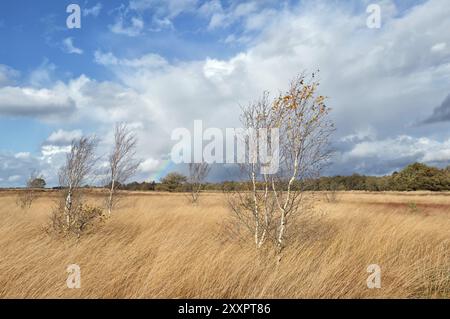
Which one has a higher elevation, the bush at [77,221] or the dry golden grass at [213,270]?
the bush at [77,221]

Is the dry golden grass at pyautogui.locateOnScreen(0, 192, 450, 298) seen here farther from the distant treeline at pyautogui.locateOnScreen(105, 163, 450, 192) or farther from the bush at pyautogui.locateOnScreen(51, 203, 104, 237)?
the distant treeline at pyautogui.locateOnScreen(105, 163, 450, 192)

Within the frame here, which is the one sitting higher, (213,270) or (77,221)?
(77,221)

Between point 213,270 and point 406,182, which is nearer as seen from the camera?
point 213,270

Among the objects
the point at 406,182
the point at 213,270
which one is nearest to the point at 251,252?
the point at 213,270

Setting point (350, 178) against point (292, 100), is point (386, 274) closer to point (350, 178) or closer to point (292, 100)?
point (292, 100)

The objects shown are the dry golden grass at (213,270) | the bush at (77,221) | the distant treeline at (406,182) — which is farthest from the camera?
the distant treeline at (406,182)

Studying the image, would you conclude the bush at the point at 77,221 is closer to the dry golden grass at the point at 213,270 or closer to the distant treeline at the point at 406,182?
the dry golden grass at the point at 213,270

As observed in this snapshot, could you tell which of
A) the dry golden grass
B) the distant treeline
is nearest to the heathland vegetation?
the dry golden grass

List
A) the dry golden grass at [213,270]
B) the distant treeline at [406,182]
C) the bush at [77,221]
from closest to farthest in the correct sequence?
the dry golden grass at [213,270] → the bush at [77,221] → the distant treeline at [406,182]

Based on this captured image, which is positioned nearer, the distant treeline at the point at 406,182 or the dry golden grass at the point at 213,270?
the dry golden grass at the point at 213,270

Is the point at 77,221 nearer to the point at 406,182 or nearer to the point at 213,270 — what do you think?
the point at 213,270

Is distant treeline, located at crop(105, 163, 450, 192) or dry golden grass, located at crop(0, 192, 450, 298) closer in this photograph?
dry golden grass, located at crop(0, 192, 450, 298)

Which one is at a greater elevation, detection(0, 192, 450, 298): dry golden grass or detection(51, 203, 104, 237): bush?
detection(51, 203, 104, 237): bush

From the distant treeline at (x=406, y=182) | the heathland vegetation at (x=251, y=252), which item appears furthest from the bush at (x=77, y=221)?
the distant treeline at (x=406, y=182)
